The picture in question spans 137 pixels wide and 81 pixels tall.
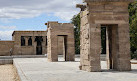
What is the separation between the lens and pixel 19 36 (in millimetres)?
35094

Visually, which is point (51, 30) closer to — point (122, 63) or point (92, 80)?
point (122, 63)

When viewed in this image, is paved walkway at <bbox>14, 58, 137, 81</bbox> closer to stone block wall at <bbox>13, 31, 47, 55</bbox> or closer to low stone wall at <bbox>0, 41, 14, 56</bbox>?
low stone wall at <bbox>0, 41, 14, 56</bbox>

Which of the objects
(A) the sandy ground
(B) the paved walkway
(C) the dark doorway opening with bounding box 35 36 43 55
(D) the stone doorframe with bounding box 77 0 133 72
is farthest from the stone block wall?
(D) the stone doorframe with bounding box 77 0 133 72

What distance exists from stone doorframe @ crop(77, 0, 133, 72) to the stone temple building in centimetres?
2423

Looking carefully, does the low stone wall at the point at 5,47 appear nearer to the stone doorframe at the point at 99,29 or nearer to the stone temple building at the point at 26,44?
the stone temple building at the point at 26,44

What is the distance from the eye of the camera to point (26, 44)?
117 ft

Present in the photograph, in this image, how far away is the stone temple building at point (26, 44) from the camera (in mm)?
34250

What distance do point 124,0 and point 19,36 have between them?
26.0 metres

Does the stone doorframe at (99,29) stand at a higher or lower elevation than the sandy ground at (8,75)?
higher

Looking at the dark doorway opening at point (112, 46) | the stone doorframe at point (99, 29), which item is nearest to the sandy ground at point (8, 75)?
the stone doorframe at point (99, 29)

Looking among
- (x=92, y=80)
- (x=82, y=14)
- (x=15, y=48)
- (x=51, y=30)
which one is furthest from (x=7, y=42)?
(x=92, y=80)

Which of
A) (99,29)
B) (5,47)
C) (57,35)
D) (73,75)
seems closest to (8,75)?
(73,75)

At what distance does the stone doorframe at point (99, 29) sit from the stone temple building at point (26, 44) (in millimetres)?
24232

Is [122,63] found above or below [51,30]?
below
